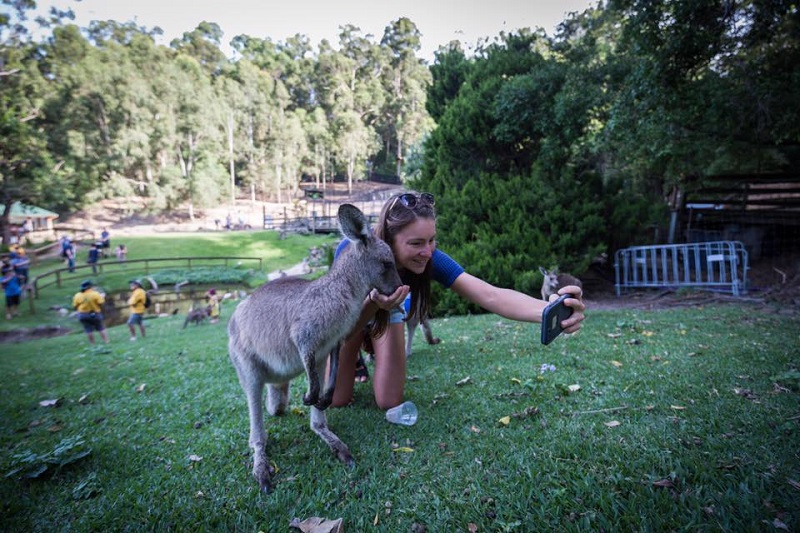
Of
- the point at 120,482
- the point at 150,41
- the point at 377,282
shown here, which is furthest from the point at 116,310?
the point at 150,41

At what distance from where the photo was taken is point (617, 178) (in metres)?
10.1

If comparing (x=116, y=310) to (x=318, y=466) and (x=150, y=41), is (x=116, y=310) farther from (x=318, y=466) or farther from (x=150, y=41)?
(x=150, y=41)

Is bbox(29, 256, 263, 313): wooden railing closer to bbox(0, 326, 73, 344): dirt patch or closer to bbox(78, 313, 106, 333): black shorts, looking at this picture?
bbox(0, 326, 73, 344): dirt patch

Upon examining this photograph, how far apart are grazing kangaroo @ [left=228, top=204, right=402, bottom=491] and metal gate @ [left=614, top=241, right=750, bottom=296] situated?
322 inches

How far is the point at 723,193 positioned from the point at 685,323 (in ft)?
26.2

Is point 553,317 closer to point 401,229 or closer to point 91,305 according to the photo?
point 401,229

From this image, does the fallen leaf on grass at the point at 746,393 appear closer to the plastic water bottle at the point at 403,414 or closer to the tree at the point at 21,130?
the plastic water bottle at the point at 403,414

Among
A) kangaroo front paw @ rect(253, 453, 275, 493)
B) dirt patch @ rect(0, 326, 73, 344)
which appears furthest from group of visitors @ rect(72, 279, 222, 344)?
kangaroo front paw @ rect(253, 453, 275, 493)

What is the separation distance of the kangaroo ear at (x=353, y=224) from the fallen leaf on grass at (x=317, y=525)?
138 centimetres

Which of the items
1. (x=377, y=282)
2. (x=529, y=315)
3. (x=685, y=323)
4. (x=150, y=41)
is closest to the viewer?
(x=377, y=282)

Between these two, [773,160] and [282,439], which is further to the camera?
[773,160]

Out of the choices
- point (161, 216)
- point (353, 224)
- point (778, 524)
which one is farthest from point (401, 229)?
point (161, 216)

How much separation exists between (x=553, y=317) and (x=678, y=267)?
8.67 meters

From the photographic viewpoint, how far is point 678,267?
8875 mm
